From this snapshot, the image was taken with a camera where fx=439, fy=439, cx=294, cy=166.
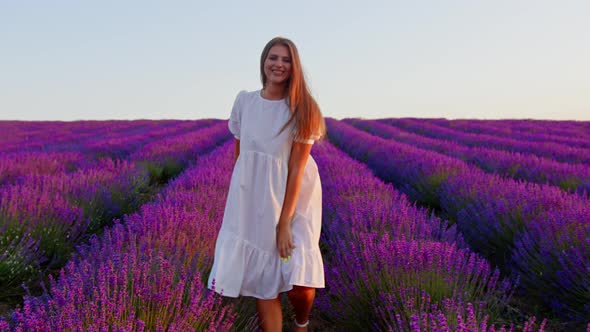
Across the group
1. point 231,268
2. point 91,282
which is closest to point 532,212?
point 231,268

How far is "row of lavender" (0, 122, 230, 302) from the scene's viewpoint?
9.34 ft

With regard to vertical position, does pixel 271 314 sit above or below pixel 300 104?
below

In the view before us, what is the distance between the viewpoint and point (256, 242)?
6.08 ft

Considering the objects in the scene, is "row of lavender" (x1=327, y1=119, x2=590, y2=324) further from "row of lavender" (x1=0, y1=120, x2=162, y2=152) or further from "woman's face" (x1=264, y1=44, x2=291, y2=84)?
"row of lavender" (x1=0, y1=120, x2=162, y2=152)

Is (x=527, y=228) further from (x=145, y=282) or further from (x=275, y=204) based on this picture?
(x=145, y=282)

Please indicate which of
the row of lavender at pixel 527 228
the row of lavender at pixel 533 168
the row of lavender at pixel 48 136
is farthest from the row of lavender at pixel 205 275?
the row of lavender at pixel 48 136

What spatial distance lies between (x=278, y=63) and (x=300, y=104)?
0.64ft

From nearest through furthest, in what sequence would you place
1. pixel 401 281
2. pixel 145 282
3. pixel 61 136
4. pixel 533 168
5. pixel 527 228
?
pixel 145 282
pixel 401 281
pixel 527 228
pixel 533 168
pixel 61 136

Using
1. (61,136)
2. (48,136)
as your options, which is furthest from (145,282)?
(48,136)

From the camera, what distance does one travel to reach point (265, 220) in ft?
6.01

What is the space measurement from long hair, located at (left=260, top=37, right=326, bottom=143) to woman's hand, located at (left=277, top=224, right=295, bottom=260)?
0.39 metres

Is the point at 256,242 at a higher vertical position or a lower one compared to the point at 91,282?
higher

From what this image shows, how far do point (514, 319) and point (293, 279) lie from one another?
5.14 ft

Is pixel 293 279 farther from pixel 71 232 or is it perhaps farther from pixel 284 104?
pixel 71 232
